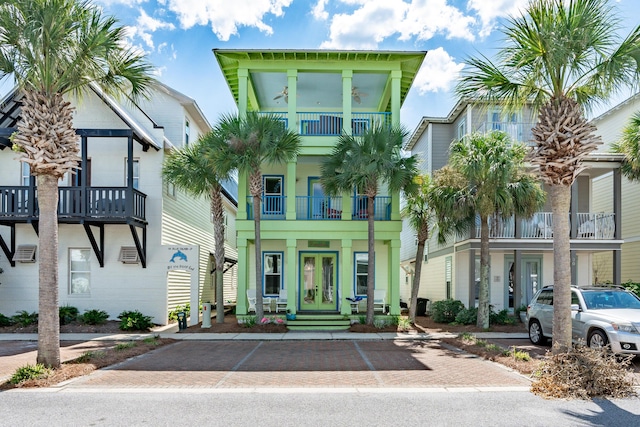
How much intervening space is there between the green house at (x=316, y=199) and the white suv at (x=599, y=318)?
5670 mm

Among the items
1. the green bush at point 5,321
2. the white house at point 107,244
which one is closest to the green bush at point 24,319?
the green bush at point 5,321

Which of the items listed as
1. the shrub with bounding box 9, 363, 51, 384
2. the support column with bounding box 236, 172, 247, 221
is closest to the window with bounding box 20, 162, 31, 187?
the support column with bounding box 236, 172, 247, 221

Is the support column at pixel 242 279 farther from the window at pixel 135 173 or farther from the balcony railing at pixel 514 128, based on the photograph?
the balcony railing at pixel 514 128

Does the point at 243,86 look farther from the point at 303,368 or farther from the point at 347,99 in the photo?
the point at 303,368

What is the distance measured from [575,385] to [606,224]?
14352 millimetres

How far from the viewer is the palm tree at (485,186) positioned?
16.1 m

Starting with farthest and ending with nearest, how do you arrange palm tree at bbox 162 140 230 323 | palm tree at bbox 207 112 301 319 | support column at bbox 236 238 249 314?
1. support column at bbox 236 238 249 314
2. palm tree at bbox 162 140 230 323
3. palm tree at bbox 207 112 301 319

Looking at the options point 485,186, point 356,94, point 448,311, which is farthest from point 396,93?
point 448,311

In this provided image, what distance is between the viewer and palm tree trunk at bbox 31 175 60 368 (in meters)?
9.65

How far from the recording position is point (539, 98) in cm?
1077

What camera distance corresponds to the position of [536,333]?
14.2m

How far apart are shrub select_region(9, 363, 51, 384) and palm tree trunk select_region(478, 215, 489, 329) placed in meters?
12.8

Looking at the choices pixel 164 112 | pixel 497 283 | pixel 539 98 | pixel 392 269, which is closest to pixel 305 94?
pixel 164 112

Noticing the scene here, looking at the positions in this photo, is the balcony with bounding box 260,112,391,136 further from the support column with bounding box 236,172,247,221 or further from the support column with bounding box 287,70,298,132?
the support column with bounding box 236,172,247,221
